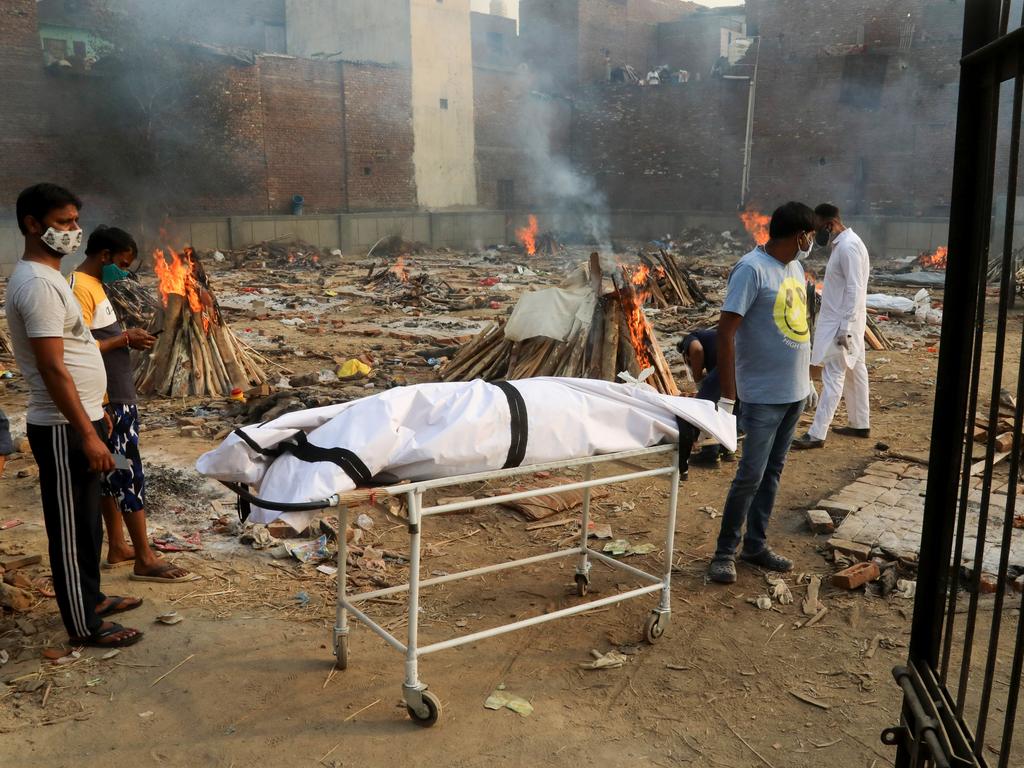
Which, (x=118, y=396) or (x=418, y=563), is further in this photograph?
(x=118, y=396)

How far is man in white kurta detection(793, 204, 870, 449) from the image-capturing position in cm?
676

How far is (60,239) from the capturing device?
3.53m

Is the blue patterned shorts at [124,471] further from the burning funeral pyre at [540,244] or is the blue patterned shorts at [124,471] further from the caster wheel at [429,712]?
the burning funeral pyre at [540,244]

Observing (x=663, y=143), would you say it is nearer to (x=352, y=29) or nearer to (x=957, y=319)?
(x=352, y=29)

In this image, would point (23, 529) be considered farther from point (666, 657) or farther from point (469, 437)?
point (666, 657)

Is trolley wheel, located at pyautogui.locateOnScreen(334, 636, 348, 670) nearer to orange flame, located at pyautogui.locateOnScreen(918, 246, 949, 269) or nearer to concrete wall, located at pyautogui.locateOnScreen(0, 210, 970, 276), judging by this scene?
concrete wall, located at pyautogui.locateOnScreen(0, 210, 970, 276)

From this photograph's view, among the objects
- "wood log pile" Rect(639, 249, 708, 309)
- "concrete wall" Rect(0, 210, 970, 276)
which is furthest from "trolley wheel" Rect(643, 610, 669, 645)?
"concrete wall" Rect(0, 210, 970, 276)

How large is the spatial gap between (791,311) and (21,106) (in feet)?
77.4

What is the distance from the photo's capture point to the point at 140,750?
3.19 meters

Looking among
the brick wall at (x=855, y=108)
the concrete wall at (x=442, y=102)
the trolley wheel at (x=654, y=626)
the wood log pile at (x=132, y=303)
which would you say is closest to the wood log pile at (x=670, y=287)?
the wood log pile at (x=132, y=303)

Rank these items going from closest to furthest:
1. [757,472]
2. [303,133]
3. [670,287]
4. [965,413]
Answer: [965,413], [757,472], [670,287], [303,133]

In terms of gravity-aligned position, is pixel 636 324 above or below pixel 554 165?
below

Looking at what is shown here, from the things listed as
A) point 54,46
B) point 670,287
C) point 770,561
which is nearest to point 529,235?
point 670,287

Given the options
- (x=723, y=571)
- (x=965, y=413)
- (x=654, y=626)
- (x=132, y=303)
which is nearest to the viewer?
(x=965, y=413)
